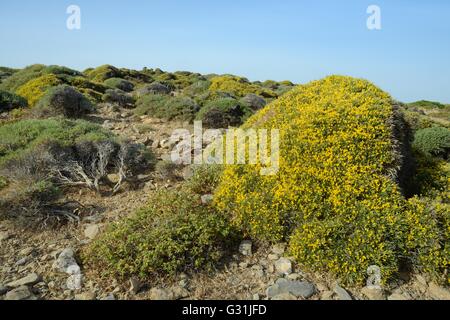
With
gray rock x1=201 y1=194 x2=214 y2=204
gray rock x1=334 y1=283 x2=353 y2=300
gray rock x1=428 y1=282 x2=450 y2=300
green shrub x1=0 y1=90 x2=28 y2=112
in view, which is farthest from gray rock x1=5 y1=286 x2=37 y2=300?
green shrub x1=0 y1=90 x2=28 y2=112

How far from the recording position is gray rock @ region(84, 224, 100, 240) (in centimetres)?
493

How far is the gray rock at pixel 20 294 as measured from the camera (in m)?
3.69

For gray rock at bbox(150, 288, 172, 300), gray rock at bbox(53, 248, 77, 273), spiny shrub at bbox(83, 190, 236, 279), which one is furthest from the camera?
gray rock at bbox(53, 248, 77, 273)

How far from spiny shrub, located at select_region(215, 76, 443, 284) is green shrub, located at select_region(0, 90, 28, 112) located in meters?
9.43

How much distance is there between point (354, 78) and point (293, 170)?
8.63 feet

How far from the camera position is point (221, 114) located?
1139cm

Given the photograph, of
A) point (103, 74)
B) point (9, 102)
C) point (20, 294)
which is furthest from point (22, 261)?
point (103, 74)

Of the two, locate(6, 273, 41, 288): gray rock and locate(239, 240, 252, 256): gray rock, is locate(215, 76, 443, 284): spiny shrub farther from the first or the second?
locate(6, 273, 41, 288): gray rock

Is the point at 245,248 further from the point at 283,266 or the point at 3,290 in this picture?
the point at 3,290

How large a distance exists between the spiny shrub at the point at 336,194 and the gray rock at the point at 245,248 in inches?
6.6
